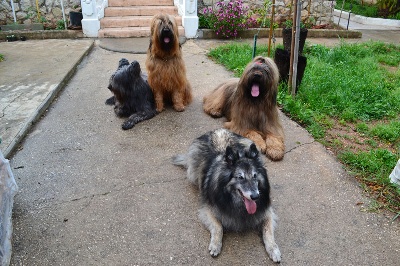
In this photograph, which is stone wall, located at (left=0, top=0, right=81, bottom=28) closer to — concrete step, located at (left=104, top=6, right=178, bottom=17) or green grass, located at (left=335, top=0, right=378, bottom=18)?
concrete step, located at (left=104, top=6, right=178, bottom=17)

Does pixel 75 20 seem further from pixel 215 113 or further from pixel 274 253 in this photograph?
pixel 274 253

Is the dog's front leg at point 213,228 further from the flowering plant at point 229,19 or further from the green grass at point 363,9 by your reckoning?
the green grass at point 363,9

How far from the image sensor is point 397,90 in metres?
6.24

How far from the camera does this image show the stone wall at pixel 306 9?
10445mm

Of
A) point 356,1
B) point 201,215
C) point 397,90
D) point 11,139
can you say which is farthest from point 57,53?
point 356,1

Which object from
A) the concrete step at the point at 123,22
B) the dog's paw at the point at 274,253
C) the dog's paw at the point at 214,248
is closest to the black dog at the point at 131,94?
the dog's paw at the point at 214,248

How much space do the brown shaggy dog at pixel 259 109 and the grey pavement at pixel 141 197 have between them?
10.3 inches

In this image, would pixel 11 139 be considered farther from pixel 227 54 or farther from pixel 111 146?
pixel 227 54

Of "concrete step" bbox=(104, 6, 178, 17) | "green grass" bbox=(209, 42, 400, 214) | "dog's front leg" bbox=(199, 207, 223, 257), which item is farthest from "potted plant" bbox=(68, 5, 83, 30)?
"dog's front leg" bbox=(199, 207, 223, 257)

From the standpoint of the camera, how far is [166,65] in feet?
16.3

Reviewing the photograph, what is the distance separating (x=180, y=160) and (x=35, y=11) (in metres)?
8.58

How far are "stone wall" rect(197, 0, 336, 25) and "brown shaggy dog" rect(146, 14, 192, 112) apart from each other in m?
5.93

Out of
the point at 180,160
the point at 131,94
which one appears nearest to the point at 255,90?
the point at 180,160

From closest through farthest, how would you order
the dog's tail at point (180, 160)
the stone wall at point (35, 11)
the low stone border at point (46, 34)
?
the dog's tail at point (180, 160), the low stone border at point (46, 34), the stone wall at point (35, 11)
